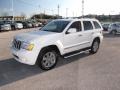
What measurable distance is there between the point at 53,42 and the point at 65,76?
1353 mm

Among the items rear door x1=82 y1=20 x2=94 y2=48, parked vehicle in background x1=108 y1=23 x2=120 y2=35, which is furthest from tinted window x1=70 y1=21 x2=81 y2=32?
parked vehicle in background x1=108 y1=23 x2=120 y2=35

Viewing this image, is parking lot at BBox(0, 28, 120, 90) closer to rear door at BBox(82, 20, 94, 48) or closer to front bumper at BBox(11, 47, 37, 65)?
front bumper at BBox(11, 47, 37, 65)

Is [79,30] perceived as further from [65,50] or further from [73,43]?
[65,50]

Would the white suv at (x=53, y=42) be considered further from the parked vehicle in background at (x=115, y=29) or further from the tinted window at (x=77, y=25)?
the parked vehicle in background at (x=115, y=29)

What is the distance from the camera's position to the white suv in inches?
245

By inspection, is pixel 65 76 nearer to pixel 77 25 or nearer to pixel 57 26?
pixel 57 26

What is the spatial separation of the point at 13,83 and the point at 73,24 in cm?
368

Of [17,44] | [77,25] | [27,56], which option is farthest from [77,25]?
[27,56]

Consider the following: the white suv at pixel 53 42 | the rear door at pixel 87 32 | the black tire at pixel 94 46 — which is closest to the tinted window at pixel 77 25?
the white suv at pixel 53 42

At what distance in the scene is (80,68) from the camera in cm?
694

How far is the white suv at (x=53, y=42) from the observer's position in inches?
245

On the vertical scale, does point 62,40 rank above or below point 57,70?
above

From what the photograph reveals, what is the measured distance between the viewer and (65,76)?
19.8ft

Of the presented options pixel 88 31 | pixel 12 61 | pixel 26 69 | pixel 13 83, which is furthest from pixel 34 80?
pixel 88 31
